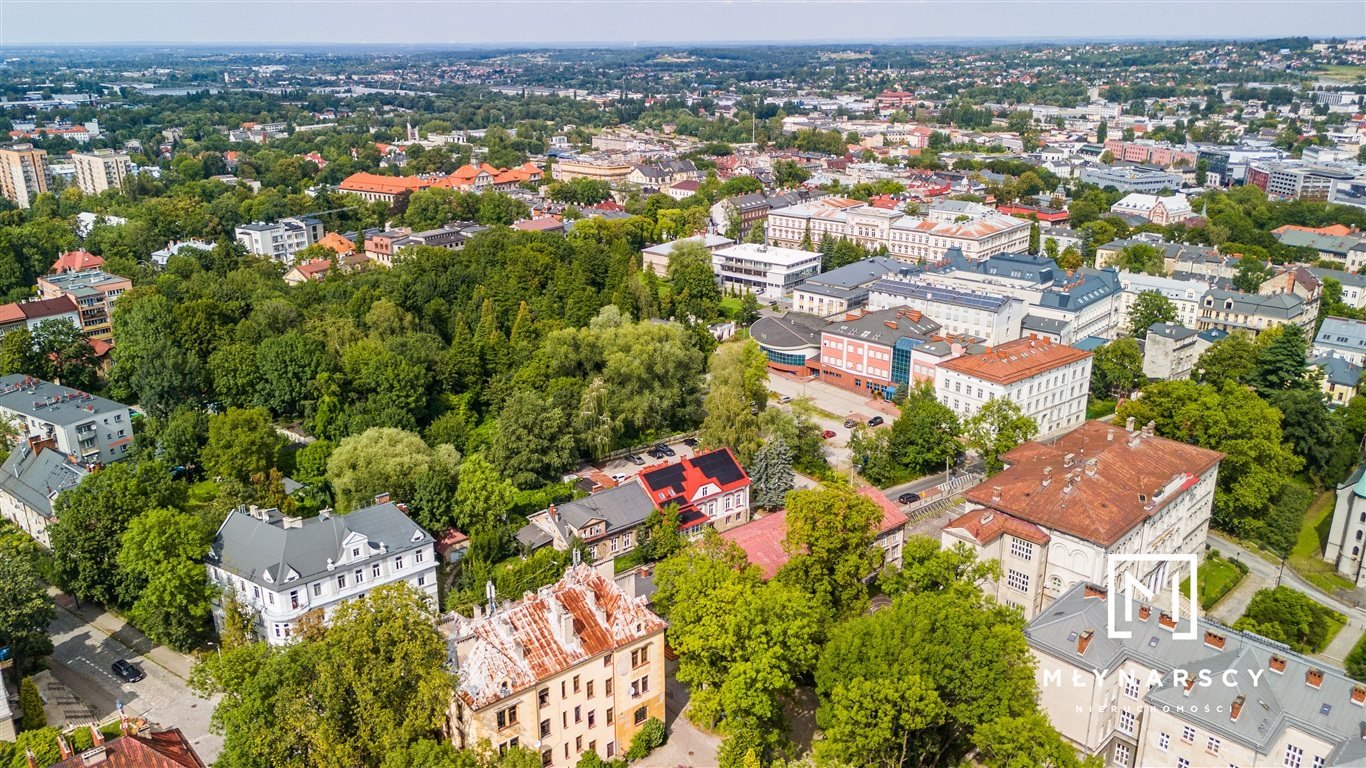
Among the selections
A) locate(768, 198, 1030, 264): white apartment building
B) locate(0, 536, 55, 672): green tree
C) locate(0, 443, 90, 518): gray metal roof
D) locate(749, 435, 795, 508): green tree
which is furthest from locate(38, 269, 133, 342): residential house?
locate(768, 198, 1030, 264): white apartment building

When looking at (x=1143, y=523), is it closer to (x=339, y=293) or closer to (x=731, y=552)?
(x=731, y=552)

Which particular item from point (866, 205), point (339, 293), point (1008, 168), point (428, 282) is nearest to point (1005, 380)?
point (428, 282)

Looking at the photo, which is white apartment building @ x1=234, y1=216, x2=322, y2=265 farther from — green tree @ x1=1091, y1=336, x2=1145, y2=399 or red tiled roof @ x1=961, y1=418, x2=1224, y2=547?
red tiled roof @ x1=961, y1=418, x2=1224, y2=547

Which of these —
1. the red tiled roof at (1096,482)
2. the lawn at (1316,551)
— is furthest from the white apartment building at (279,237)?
the lawn at (1316,551)

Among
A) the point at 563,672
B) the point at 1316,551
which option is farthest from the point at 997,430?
the point at 563,672

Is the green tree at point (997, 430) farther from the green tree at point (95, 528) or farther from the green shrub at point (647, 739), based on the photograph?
the green tree at point (95, 528)
